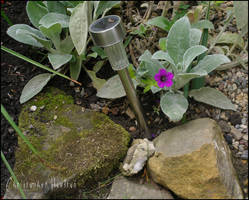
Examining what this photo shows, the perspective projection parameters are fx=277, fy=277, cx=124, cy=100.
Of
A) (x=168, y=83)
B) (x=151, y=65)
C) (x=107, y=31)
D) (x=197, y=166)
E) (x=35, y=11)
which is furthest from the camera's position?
(x=35, y=11)

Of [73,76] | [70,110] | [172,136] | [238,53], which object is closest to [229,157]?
[172,136]

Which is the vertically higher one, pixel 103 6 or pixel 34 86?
pixel 103 6

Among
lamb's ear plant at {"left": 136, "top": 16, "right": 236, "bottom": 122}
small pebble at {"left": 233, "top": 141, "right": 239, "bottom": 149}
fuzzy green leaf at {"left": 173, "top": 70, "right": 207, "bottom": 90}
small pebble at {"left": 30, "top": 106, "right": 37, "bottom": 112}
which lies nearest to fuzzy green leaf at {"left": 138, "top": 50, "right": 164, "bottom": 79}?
lamb's ear plant at {"left": 136, "top": 16, "right": 236, "bottom": 122}

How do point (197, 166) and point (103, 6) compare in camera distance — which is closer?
point (197, 166)

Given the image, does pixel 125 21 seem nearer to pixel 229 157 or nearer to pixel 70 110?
pixel 70 110

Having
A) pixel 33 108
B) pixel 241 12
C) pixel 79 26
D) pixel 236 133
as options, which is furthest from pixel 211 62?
pixel 33 108

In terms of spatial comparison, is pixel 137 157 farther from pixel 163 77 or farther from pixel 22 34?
pixel 22 34

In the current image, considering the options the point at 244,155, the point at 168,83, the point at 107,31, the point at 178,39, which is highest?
the point at 107,31
